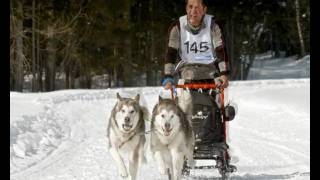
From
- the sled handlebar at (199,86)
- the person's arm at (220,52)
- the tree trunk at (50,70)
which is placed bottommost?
the sled handlebar at (199,86)

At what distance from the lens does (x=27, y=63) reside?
1169 inches

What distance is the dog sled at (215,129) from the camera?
689 centimetres

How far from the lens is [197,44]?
6.93 metres

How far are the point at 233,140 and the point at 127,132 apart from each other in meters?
5.76

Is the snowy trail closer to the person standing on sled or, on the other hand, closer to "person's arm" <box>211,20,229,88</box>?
the person standing on sled

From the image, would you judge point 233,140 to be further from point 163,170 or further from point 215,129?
point 163,170

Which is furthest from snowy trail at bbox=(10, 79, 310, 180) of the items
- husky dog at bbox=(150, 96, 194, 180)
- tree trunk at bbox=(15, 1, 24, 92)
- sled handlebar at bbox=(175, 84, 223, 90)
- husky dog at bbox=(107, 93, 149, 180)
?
tree trunk at bbox=(15, 1, 24, 92)

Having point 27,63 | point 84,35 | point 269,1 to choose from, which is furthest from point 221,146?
point 269,1

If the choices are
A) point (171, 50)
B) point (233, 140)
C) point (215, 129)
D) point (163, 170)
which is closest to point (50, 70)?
point (233, 140)

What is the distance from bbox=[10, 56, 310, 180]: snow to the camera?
790 cm

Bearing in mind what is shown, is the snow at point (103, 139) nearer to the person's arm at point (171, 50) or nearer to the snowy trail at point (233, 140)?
the snowy trail at point (233, 140)

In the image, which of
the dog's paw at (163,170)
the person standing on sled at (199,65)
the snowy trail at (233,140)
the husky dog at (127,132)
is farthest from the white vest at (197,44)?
the snowy trail at (233,140)

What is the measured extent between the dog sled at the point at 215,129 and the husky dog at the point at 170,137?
1.37ft

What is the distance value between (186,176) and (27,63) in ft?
77.4
